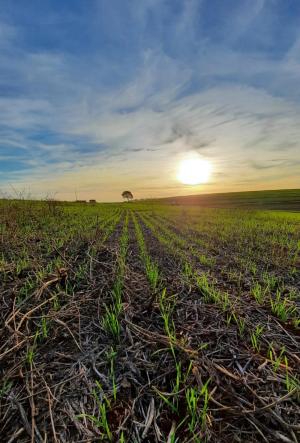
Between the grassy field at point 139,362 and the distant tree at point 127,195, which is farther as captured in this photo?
the distant tree at point 127,195

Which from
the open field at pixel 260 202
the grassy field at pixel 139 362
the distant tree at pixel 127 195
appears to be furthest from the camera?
the distant tree at pixel 127 195

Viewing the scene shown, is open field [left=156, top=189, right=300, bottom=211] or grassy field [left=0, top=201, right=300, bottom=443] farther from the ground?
grassy field [left=0, top=201, right=300, bottom=443]

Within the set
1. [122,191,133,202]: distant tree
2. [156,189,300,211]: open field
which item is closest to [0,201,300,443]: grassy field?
[156,189,300,211]: open field

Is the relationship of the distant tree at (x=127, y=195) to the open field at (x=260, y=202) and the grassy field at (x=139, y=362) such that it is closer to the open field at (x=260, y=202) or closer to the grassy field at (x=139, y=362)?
the open field at (x=260, y=202)

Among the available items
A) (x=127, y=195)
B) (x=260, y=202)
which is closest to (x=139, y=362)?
(x=260, y=202)

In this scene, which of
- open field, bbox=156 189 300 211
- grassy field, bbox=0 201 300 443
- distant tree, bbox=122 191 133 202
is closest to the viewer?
grassy field, bbox=0 201 300 443

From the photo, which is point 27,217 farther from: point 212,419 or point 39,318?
point 212,419

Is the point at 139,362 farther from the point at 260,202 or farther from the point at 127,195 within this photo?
the point at 127,195

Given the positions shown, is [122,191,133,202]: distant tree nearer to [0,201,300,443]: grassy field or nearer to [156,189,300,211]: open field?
[156,189,300,211]: open field

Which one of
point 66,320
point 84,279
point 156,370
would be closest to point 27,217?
point 84,279

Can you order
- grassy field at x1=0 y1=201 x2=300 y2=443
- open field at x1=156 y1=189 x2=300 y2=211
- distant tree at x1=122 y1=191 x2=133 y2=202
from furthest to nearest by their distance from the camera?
1. distant tree at x1=122 y1=191 x2=133 y2=202
2. open field at x1=156 y1=189 x2=300 y2=211
3. grassy field at x1=0 y1=201 x2=300 y2=443

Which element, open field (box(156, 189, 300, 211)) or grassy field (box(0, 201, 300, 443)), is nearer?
grassy field (box(0, 201, 300, 443))

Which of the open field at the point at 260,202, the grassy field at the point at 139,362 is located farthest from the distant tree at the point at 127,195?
the grassy field at the point at 139,362

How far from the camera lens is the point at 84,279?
12.6ft
